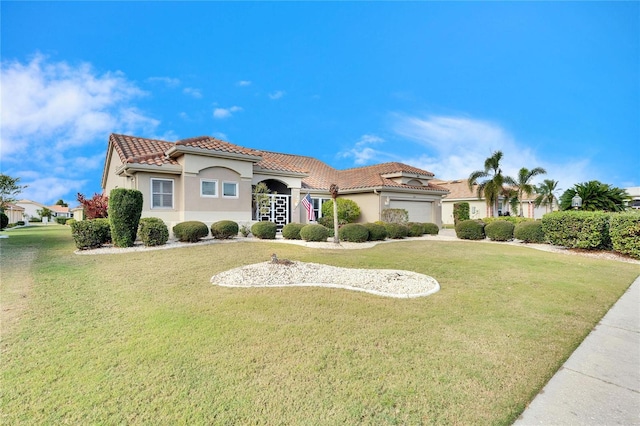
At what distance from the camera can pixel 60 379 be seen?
3371 millimetres

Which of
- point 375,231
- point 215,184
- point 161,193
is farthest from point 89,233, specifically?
point 375,231

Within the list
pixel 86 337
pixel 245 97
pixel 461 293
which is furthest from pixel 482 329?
pixel 245 97

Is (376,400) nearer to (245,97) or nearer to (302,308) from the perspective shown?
(302,308)

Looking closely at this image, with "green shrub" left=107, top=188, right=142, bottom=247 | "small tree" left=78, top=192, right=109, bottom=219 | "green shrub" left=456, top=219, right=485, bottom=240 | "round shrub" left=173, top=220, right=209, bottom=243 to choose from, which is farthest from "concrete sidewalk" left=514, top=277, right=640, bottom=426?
"small tree" left=78, top=192, right=109, bottom=219

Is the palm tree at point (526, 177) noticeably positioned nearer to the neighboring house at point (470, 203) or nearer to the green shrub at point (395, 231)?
the neighboring house at point (470, 203)

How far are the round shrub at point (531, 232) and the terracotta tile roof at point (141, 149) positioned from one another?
61.7 feet

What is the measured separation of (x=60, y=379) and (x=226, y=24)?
1675 cm

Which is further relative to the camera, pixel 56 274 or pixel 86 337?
pixel 56 274

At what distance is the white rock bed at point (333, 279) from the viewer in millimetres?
7047

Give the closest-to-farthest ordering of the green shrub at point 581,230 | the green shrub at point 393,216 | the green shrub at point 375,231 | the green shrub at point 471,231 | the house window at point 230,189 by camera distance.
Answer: the green shrub at point 581,230 < the house window at point 230,189 < the green shrub at point 375,231 < the green shrub at point 471,231 < the green shrub at point 393,216

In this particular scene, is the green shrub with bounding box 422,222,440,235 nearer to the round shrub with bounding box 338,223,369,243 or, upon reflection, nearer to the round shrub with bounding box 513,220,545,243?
the round shrub with bounding box 513,220,545,243

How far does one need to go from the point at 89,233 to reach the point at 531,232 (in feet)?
68.1

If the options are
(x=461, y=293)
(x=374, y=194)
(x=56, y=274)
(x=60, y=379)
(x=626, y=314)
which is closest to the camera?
(x=60, y=379)

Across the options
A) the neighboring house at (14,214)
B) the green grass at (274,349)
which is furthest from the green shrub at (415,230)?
the neighboring house at (14,214)
